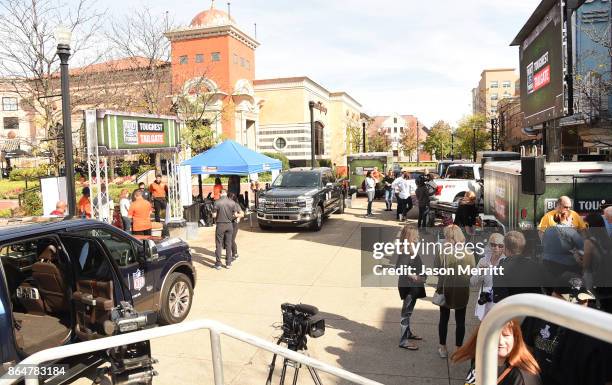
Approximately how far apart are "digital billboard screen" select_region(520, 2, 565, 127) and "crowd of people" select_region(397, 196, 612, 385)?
5991 millimetres

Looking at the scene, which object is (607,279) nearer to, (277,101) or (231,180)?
(231,180)

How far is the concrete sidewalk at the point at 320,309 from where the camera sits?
18.4 feet

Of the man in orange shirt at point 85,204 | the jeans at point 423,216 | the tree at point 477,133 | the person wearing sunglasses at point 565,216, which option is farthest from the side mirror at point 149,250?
the tree at point 477,133

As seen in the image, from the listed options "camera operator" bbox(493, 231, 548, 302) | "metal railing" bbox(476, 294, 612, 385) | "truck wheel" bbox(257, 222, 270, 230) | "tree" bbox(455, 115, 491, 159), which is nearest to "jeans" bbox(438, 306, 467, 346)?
"camera operator" bbox(493, 231, 548, 302)

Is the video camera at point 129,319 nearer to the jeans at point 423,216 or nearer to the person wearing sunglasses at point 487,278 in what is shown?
the person wearing sunglasses at point 487,278

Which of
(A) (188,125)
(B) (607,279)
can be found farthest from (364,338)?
(A) (188,125)

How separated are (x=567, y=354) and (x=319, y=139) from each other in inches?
2239

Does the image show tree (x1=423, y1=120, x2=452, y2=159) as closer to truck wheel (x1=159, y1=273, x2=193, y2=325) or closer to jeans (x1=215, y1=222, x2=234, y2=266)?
jeans (x1=215, y1=222, x2=234, y2=266)

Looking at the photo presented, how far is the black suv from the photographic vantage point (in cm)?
1529

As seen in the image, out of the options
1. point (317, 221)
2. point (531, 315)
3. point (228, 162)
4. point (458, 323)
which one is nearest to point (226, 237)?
point (317, 221)

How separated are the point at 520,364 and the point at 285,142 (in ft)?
169

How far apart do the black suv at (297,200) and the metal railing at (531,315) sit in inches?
532

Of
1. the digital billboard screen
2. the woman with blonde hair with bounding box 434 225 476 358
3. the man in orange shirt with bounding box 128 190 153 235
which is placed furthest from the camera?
the digital billboard screen

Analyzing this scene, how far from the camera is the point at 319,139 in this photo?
195 feet
